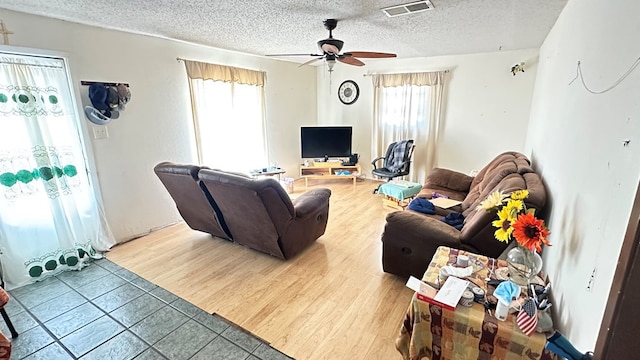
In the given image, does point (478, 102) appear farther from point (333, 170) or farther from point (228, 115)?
point (228, 115)

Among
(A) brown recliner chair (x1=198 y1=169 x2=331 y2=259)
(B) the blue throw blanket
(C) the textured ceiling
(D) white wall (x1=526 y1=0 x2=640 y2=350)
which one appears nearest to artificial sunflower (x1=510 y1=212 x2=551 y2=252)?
(D) white wall (x1=526 y1=0 x2=640 y2=350)

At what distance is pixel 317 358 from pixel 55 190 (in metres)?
2.82

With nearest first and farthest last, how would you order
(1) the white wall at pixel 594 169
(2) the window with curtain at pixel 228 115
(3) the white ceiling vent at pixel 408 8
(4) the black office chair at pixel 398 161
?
(1) the white wall at pixel 594 169, (3) the white ceiling vent at pixel 408 8, (2) the window with curtain at pixel 228 115, (4) the black office chair at pixel 398 161

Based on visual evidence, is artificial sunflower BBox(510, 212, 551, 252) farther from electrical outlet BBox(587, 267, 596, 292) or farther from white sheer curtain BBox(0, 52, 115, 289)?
white sheer curtain BBox(0, 52, 115, 289)

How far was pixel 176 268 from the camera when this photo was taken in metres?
2.74

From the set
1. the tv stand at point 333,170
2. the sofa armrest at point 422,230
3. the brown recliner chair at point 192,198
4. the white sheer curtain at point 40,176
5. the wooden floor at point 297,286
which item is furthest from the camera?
the tv stand at point 333,170

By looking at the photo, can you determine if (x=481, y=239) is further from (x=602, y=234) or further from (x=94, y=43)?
(x=94, y=43)

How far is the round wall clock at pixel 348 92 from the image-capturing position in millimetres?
5750

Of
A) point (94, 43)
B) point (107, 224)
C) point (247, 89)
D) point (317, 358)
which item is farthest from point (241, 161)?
point (317, 358)

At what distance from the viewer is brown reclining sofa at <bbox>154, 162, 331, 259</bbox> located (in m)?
2.36

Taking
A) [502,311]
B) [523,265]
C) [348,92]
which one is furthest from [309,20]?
[348,92]

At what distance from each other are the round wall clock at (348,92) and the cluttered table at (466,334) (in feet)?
15.7

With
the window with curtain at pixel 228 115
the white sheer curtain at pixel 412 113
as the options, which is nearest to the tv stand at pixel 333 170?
the white sheer curtain at pixel 412 113

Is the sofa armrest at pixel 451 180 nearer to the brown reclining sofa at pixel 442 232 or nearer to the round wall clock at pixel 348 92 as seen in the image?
the brown reclining sofa at pixel 442 232
